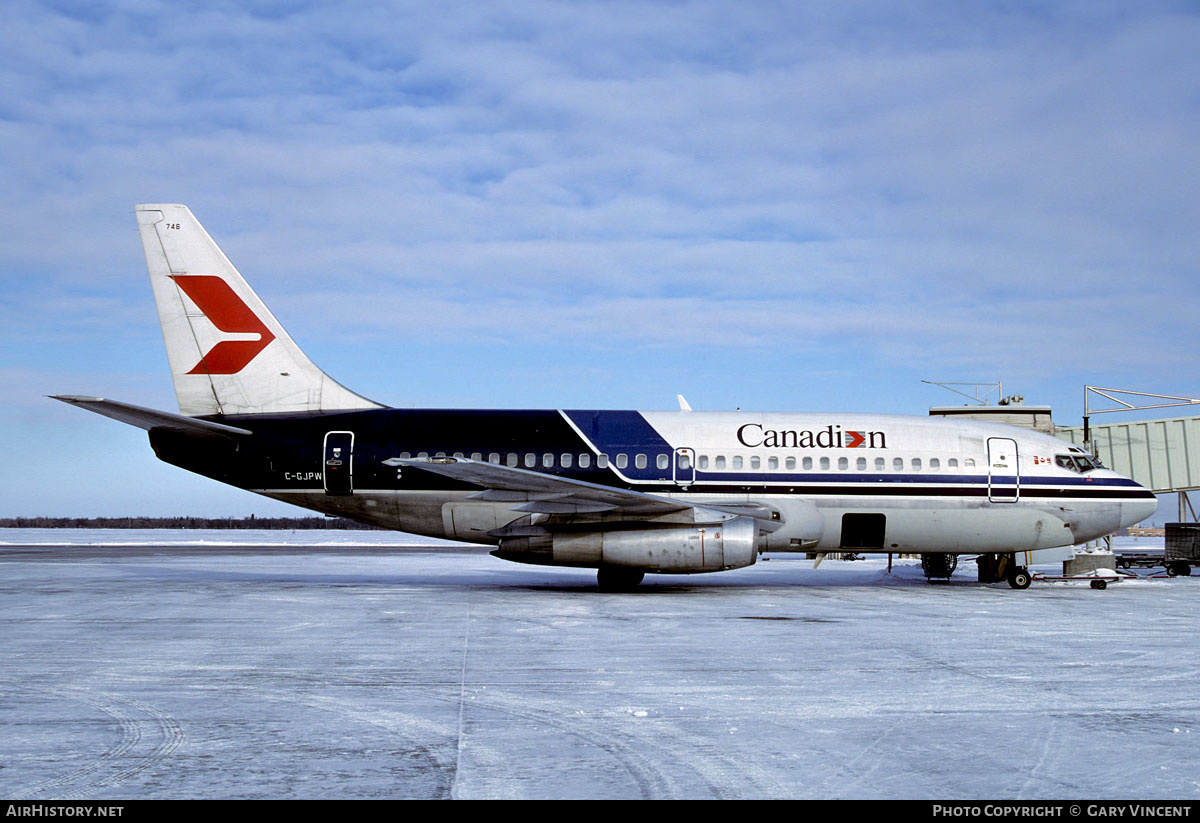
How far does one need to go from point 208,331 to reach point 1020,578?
18.5m

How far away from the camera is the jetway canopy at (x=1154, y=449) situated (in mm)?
28219

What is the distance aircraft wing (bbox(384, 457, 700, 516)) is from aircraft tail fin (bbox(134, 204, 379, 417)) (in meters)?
4.12

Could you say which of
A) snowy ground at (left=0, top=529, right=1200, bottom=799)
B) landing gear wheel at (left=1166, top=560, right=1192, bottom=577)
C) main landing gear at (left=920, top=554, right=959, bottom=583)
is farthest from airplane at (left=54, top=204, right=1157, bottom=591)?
landing gear wheel at (left=1166, top=560, right=1192, bottom=577)

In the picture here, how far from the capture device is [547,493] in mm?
17891

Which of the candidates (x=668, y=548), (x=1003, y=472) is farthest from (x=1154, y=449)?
(x=668, y=548)

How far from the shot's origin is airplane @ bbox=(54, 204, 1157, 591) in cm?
1947

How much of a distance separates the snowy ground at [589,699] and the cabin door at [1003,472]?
3.73 m

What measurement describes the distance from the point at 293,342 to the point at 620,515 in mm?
8310

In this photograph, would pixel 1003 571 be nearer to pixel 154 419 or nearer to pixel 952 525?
pixel 952 525

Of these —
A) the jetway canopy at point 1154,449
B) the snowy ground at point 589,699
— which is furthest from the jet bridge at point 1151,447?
the snowy ground at point 589,699

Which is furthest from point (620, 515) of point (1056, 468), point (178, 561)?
point (178, 561)
